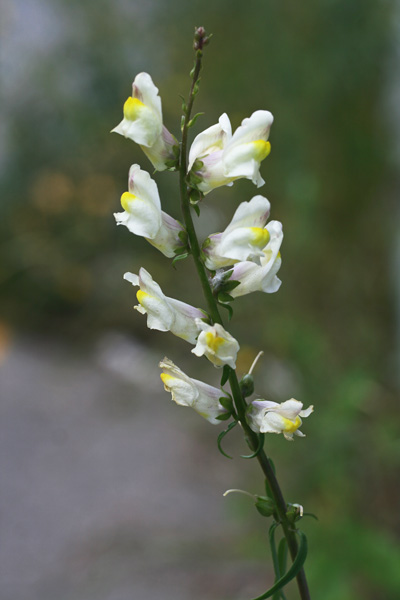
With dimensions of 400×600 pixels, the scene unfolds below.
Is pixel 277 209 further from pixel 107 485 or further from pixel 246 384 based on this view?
pixel 246 384

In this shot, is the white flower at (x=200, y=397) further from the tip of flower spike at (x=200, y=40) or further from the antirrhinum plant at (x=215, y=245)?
the tip of flower spike at (x=200, y=40)

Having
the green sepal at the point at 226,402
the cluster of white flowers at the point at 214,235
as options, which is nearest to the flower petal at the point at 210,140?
the cluster of white flowers at the point at 214,235

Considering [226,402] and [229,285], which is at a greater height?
[229,285]

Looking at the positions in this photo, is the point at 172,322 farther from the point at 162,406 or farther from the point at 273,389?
the point at 162,406

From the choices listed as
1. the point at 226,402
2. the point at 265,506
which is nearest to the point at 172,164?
the point at 226,402

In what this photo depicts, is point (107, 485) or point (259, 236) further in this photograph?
point (107, 485)

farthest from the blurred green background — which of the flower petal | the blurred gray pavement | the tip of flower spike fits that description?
the tip of flower spike

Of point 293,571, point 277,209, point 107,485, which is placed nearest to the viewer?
point 293,571
